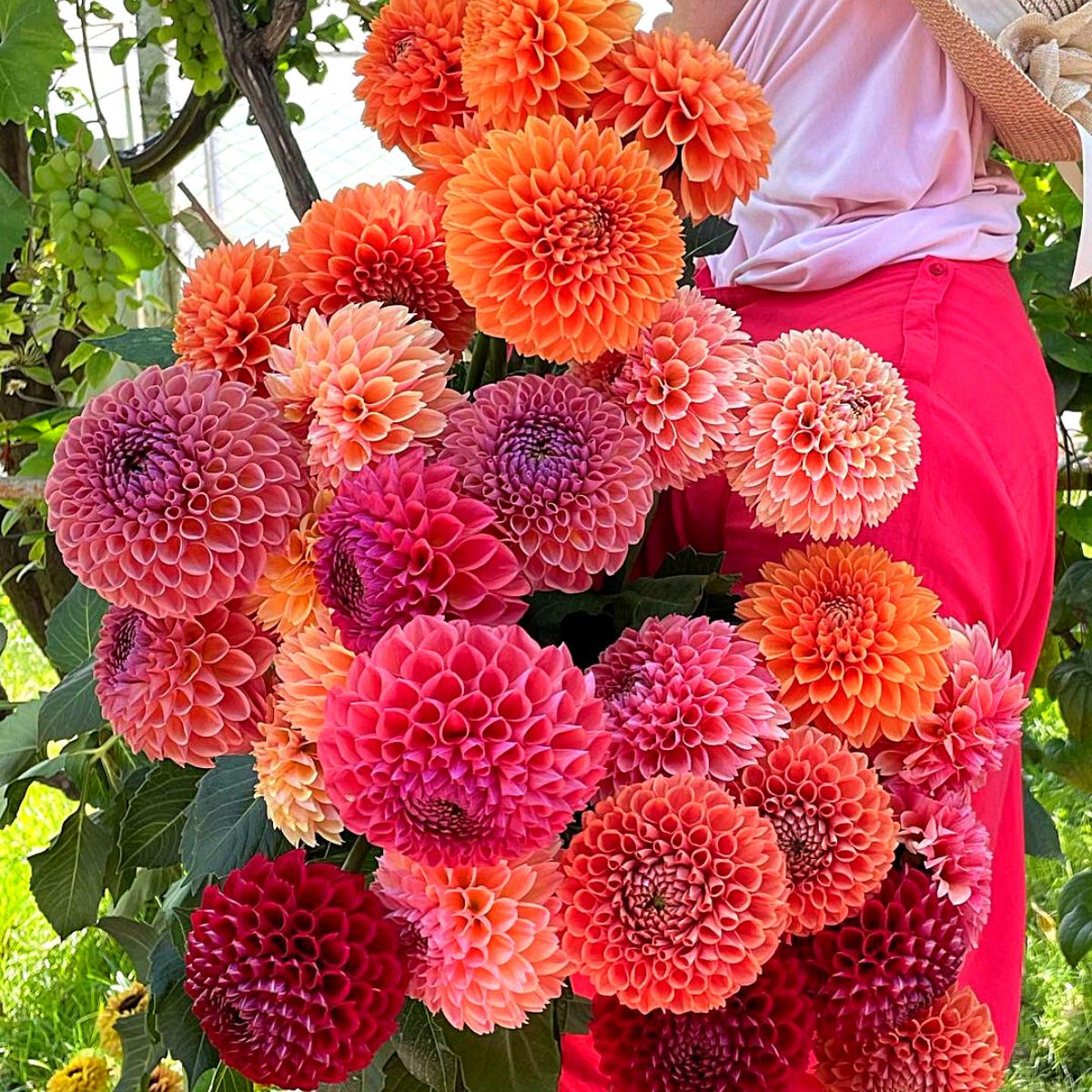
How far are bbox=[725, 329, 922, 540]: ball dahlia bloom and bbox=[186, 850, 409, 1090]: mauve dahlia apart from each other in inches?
8.0

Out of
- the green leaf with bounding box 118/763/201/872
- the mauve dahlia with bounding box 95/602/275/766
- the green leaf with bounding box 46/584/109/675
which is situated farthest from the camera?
the green leaf with bounding box 46/584/109/675

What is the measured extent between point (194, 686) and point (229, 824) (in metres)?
0.07

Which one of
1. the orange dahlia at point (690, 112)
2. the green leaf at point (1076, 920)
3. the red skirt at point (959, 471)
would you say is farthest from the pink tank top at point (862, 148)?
the green leaf at point (1076, 920)

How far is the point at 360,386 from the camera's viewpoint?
0.46 meters

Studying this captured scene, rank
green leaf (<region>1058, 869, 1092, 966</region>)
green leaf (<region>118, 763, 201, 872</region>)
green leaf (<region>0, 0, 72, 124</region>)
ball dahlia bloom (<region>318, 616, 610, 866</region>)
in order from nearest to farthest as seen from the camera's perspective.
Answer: ball dahlia bloom (<region>318, 616, 610, 866</region>)
green leaf (<region>118, 763, 201, 872</region>)
green leaf (<region>0, 0, 72, 124</region>)
green leaf (<region>1058, 869, 1092, 966</region>)

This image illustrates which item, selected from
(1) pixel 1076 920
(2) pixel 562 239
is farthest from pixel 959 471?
(1) pixel 1076 920

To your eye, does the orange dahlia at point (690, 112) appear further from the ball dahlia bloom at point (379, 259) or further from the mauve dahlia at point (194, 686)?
the mauve dahlia at point (194, 686)

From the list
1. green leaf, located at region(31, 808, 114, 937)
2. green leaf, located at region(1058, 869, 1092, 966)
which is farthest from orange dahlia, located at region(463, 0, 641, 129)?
green leaf, located at region(1058, 869, 1092, 966)

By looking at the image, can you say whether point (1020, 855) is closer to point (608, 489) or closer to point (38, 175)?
point (608, 489)

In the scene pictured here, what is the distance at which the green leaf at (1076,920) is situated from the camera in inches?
51.0

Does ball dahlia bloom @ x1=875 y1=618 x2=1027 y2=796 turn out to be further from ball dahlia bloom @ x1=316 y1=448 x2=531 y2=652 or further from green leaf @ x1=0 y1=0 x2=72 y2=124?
green leaf @ x1=0 y1=0 x2=72 y2=124

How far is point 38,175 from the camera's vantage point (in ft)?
3.70

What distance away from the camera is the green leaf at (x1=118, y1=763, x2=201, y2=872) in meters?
0.62

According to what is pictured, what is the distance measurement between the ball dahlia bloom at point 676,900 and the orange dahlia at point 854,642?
64 millimetres
